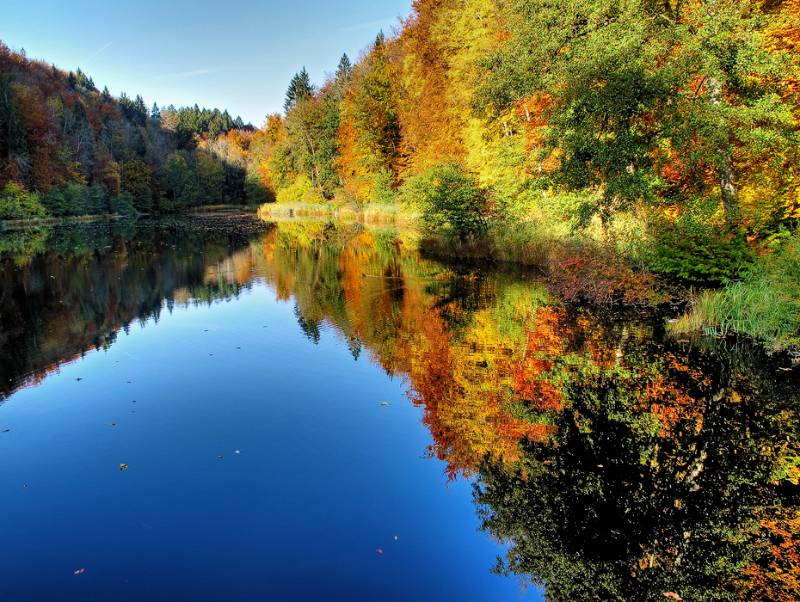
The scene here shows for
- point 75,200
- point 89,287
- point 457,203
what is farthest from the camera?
point 75,200

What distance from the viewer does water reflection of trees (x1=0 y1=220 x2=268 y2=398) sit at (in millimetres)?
13062

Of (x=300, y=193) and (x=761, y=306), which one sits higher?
(x=300, y=193)

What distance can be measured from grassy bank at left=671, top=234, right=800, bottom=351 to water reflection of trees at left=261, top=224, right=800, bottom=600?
61 cm

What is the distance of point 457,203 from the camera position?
25234 mm

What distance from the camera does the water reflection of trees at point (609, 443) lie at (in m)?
5.70

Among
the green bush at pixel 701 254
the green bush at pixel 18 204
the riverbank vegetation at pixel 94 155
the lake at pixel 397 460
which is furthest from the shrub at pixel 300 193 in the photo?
the green bush at pixel 701 254

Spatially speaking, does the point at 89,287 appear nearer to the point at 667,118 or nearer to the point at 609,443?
the point at 609,443

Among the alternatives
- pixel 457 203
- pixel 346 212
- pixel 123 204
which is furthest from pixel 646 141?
pixel 123 204

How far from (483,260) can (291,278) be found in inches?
377

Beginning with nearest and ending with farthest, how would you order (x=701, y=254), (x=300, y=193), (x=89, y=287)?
(x=701, y=254), (x=89, y=287), (x=300, y=193)

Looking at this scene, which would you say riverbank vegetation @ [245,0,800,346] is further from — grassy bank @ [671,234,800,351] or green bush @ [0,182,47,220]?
green bush @ [0,182,47,220]

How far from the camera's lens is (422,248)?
3000 cm

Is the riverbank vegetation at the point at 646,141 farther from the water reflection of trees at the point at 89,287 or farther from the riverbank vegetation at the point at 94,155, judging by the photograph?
the riverbank vegetation at the point at 94,155

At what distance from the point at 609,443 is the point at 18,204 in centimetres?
6317
